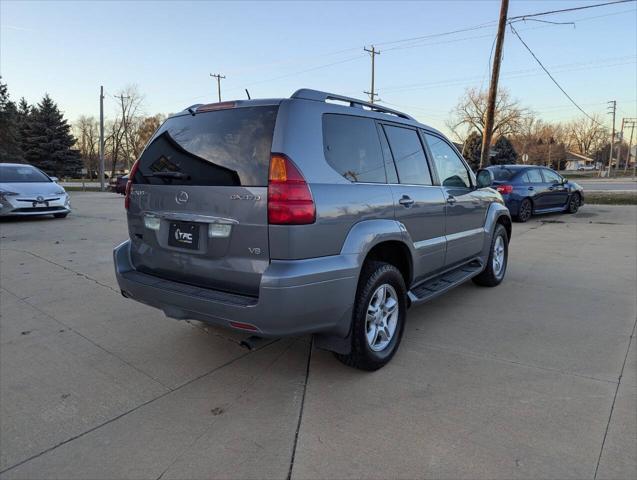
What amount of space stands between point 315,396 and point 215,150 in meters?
1.77

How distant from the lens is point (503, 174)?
1278 centimetres

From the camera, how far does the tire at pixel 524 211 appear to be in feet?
40.0

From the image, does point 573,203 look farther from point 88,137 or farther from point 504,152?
point 88,137

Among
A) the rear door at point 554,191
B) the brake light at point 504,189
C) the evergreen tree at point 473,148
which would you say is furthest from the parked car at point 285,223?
the evergreen tree at point 473,148

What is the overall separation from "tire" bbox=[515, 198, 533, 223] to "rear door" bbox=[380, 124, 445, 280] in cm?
908

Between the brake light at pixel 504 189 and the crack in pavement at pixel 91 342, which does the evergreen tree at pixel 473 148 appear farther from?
the crack in pavement at pixel 91 342

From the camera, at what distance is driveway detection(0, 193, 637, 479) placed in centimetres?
231

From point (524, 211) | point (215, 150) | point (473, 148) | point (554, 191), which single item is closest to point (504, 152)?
point (473, 148)

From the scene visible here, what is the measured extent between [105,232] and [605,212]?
48.1 ft

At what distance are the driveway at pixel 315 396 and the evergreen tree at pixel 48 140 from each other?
163 feet

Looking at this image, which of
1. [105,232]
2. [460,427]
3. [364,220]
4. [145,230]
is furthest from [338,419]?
[105,232]

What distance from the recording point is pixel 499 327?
4195 millimetres

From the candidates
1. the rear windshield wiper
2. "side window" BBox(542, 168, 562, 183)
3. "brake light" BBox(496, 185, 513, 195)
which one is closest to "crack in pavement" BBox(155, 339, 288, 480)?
the rear windshield wiper

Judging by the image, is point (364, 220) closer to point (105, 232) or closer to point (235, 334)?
point (235, 334)
